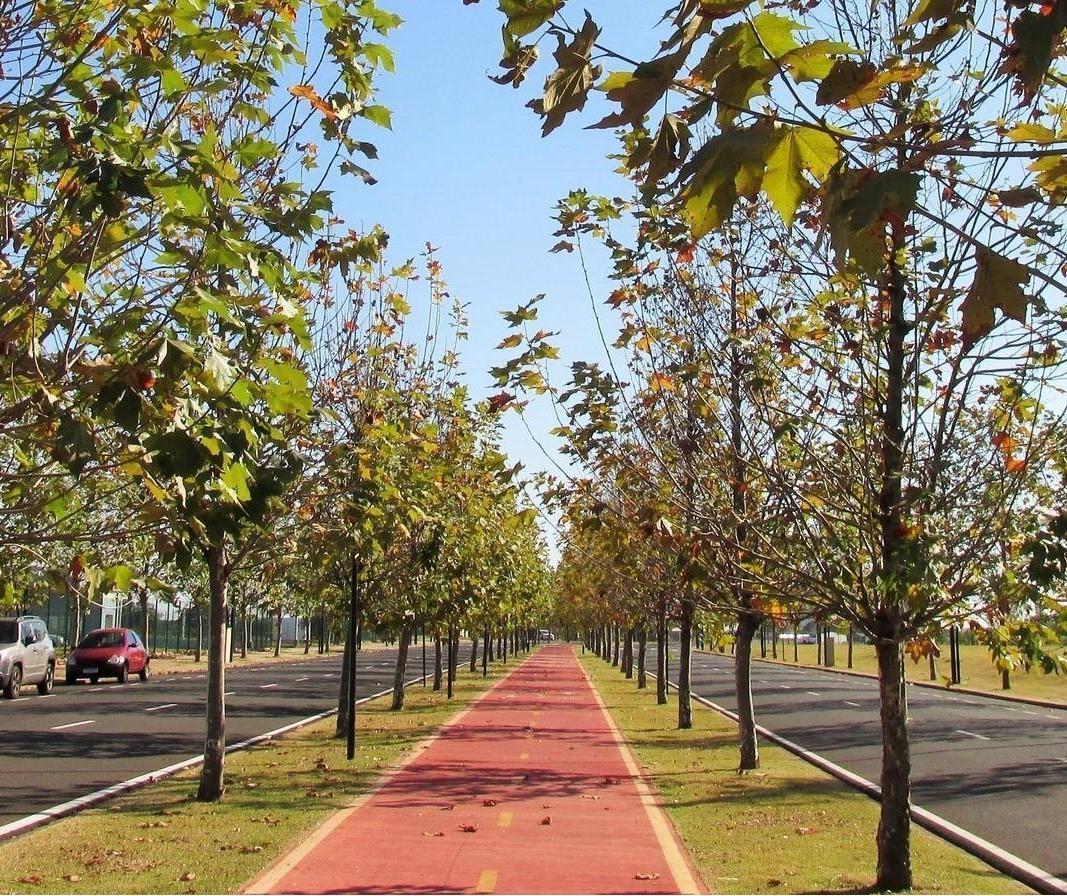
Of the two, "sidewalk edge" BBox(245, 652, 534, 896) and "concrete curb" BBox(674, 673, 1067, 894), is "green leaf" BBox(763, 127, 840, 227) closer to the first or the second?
"sidewalk edge" BBox(245, 652, 534, 896)

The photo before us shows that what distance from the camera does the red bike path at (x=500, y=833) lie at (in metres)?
8.29

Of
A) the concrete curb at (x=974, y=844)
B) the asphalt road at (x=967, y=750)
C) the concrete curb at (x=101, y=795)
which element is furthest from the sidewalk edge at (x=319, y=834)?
the asphalt road at (x=967, y=750)

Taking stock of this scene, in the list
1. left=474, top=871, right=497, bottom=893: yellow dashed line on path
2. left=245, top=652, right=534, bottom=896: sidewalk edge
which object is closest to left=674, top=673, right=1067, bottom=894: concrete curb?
left=474, top=871, right=497, bottom=893: yellow dashed line on path

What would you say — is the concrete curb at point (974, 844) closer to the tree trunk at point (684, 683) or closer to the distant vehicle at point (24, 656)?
the tree trunk at point (684, 683)

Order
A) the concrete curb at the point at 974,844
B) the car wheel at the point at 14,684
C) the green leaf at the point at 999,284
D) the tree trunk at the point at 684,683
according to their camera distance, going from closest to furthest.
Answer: the green leaf at the point at 999,284 < the concrete curb at the point at 974,844 < the tree trunk at the point at 684,683 < the car wheel at the point at 14,684

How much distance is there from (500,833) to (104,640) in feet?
96.7

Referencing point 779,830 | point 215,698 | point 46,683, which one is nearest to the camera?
point 779,830

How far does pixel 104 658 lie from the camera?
3494 cm

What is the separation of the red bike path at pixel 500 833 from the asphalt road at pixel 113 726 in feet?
12.2

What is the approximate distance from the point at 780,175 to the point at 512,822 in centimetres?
926

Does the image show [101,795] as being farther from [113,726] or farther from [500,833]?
[113,726]

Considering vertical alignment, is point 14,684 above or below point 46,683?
above

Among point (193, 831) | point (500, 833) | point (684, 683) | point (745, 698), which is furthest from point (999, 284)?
point (684, 683)

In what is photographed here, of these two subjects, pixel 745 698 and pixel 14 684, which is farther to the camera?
pixel 14 684
